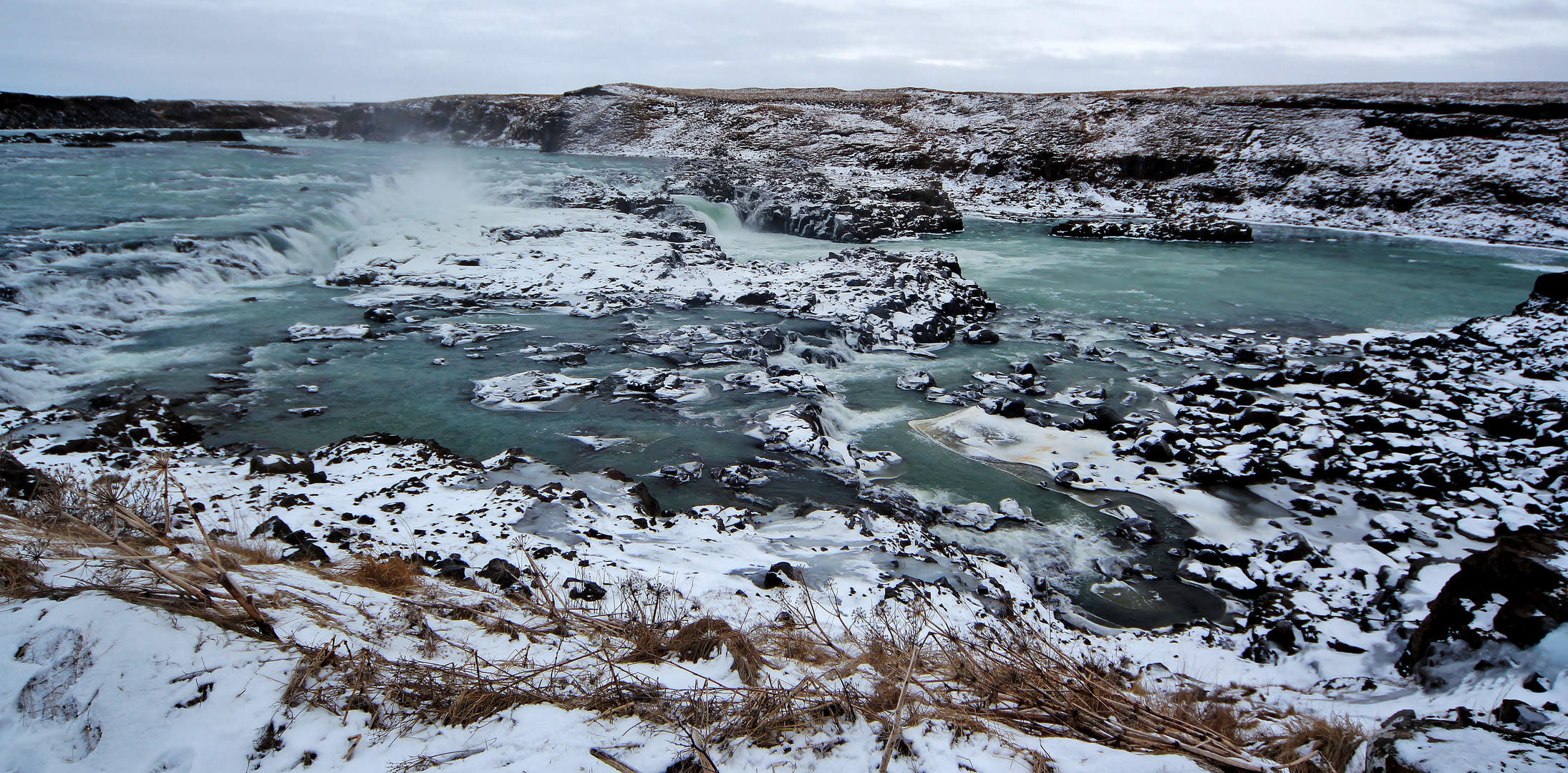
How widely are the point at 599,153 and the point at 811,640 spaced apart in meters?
55.6

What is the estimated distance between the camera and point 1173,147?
40125mm

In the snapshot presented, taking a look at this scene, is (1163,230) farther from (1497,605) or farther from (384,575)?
(384,575)

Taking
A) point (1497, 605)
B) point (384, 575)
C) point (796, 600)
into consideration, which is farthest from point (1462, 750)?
point (384, 575)

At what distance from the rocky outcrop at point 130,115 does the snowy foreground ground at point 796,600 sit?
61.2 meters

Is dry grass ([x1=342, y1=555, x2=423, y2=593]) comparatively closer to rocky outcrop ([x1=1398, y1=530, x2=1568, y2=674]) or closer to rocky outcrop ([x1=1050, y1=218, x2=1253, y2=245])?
rocky outcrop ([x1=1398, y1=530, x2=1568, y2=674])

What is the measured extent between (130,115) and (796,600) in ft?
248

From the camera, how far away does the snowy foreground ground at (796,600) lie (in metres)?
2.55

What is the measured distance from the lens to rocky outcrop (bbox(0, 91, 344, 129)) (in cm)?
4781

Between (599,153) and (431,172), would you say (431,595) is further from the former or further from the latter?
(599,153)

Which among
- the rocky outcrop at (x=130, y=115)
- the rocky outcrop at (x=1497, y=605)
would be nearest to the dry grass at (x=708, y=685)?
the rocky outcrop at (x=1497, y=605)

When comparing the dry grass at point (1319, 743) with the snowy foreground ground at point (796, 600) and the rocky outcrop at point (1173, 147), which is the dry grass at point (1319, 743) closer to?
the snowy foreground ground at point (796, 600)

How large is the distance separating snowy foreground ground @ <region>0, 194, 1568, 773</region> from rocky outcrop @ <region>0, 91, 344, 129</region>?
61225mm

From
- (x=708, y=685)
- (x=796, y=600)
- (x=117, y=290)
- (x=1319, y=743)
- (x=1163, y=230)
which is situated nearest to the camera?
(x=1319, y=743)

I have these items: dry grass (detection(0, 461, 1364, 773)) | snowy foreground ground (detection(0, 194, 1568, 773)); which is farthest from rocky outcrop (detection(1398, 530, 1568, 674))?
dry grass (detection(0, 461, 1364, 773))
